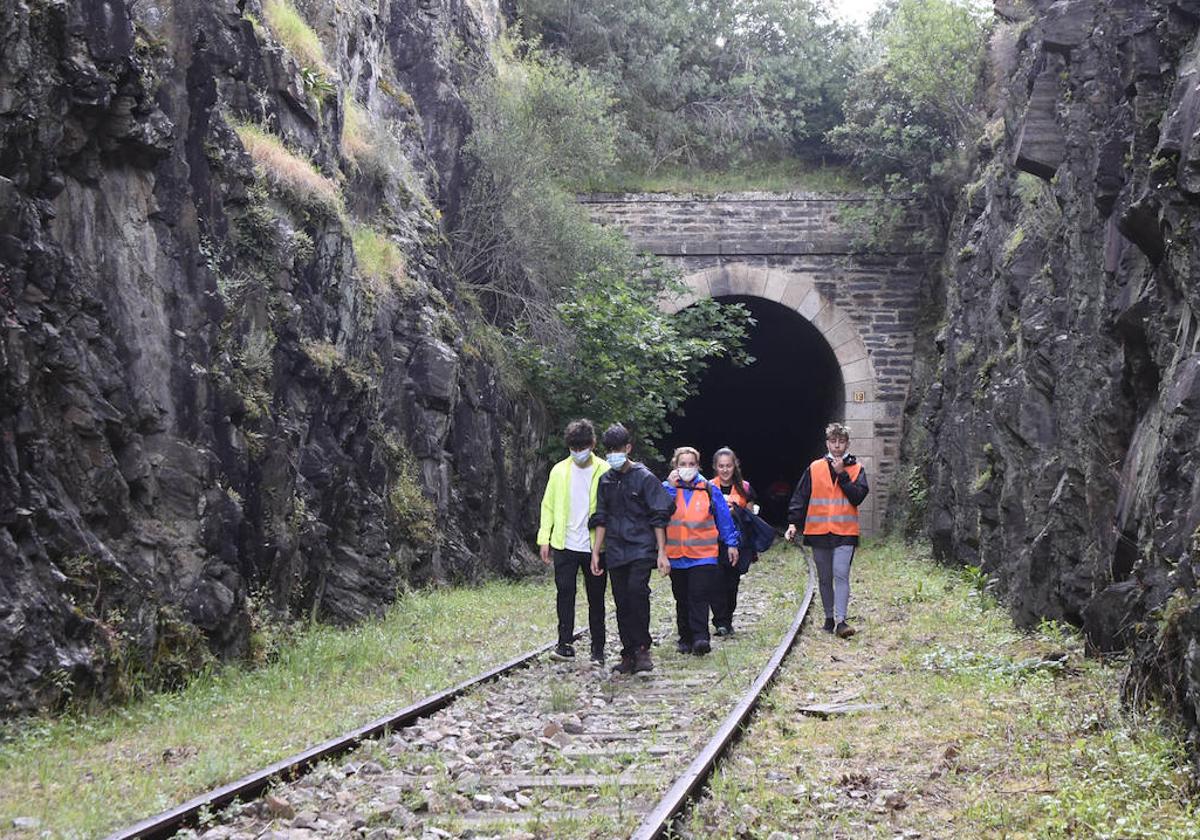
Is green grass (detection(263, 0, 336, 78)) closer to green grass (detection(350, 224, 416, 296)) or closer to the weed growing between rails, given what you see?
green grass (detection(350, 224, 416, 296))

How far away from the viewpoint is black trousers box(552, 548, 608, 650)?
30.5 feet

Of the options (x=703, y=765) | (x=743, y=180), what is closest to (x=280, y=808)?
(x=703, y=765)

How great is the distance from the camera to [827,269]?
971 inches

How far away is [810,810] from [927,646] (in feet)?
17.1

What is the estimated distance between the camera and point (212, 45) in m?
10.5

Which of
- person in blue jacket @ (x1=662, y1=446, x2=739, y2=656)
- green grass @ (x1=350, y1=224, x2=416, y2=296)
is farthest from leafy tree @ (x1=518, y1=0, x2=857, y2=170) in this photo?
person in blue jacket @ (x1=662, y1=446, x2=739, y2=656)

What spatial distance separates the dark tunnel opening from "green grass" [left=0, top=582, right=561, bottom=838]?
50.9 ft

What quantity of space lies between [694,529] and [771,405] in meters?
26.3

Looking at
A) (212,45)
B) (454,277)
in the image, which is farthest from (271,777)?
(454,277)

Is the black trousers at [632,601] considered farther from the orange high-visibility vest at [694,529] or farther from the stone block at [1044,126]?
the stone block at [1044,126]

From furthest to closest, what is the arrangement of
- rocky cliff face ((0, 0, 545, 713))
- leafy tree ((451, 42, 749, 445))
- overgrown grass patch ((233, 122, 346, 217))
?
1. leafy tree ((451, 42, 749, 445))
2. overgrown grass patch ((233, 122, 346, 217))
3. rocky cliff face ((0, 0, 545, 713))

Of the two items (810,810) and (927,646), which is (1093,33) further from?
(810,810)

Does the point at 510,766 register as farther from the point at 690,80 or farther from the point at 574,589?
the point at 690,80

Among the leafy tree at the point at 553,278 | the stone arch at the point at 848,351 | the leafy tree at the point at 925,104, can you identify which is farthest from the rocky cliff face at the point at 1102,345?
the stone arch at the point at 848,351
